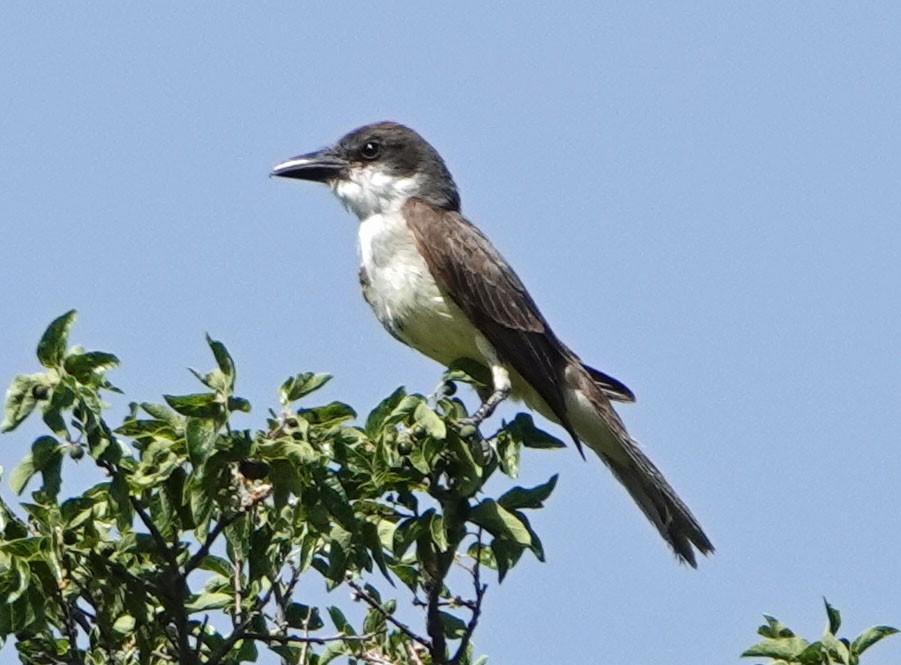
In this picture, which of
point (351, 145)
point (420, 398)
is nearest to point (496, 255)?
point (351, 145)

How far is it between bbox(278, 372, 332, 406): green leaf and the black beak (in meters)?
3.90

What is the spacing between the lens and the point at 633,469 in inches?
329

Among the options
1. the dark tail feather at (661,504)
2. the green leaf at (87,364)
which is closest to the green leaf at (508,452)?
the green leaf at (87,364)

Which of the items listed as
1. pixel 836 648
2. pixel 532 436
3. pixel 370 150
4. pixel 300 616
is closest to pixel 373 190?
pixel 370 150

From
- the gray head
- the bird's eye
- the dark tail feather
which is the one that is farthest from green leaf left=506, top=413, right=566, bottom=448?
the bird's eye

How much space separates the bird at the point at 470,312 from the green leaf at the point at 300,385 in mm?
2292

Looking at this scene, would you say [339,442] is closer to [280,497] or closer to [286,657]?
[280,497]

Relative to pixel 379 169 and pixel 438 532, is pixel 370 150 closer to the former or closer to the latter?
pixel 379 169

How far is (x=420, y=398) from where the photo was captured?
547 cm

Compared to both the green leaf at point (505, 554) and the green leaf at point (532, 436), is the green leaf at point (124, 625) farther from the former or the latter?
the green leaf at point (532, 436)

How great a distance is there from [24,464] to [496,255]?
3.90 m

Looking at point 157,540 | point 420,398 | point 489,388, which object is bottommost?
point 157,540

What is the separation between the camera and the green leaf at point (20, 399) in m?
4.56

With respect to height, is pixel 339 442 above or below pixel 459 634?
above
